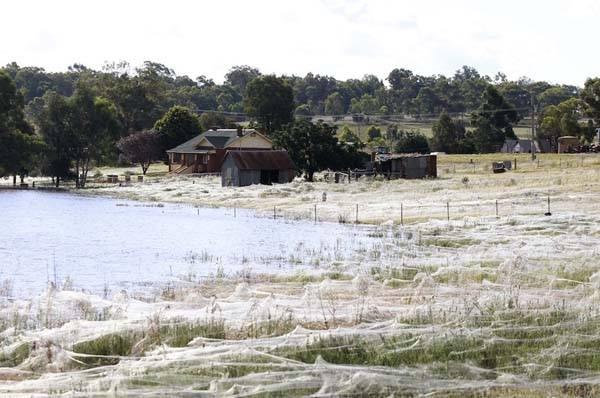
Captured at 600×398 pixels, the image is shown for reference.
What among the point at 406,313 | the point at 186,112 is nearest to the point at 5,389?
the point at 406,313

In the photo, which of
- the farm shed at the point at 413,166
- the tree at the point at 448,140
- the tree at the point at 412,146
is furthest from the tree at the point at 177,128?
the farm shed at the point at 413,166

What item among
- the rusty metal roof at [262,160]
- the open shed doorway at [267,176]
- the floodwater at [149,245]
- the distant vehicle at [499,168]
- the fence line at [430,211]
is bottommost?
the floodwater at [149,245]

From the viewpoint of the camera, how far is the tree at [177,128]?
376 ft

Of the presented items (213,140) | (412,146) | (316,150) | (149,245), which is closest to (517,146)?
(412,146)

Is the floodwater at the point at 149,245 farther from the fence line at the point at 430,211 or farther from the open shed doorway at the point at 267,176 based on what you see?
the open shed doorway at the point at 267,176

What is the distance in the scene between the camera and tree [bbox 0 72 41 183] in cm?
9462

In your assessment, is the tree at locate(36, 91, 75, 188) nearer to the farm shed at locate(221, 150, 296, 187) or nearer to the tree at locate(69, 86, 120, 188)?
the tree at locate(69, 86, 120, 188)

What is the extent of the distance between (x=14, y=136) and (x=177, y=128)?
2415 centimetres

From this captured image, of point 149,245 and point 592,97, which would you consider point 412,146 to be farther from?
point 149,245

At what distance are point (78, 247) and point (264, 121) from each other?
81.8m

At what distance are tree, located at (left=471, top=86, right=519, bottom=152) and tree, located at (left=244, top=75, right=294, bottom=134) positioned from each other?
22892 millimetres

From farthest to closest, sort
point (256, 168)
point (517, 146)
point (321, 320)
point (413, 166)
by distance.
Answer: point (517, 146)
point (256, 168)
point (413, 166)
point (321, 320)

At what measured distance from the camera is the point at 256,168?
83438 millimetres

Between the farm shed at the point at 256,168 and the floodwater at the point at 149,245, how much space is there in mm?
13079
